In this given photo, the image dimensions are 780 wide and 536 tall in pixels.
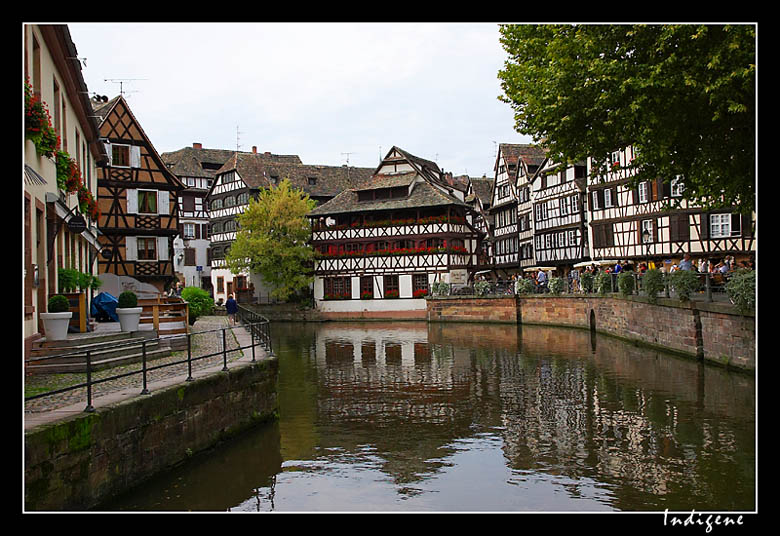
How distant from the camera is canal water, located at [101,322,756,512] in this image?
10.3 metres

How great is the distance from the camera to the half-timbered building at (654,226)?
4000cm

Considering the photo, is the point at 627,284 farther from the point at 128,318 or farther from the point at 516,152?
the point at 516,152

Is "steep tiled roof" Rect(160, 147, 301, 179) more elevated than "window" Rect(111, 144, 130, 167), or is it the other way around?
"steep tiled roof" Rect(160, 147, 301, 179)

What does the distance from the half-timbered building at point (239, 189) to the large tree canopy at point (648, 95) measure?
4990cm

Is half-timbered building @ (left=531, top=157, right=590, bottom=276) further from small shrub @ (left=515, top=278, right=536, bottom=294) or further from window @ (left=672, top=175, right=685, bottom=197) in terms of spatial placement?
window @ (left=672, top=175, right=685, bottom=197)

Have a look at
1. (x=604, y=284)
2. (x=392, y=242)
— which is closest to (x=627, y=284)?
(x=604, y=284)

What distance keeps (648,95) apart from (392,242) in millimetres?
41603

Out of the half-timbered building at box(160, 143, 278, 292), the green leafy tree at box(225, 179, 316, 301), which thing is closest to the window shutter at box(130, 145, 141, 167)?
the green leafy tree at box(225, 179, 316, 301)

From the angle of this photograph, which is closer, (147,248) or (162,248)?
(147,248)

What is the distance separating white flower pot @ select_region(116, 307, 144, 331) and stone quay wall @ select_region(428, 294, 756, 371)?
49.2ft

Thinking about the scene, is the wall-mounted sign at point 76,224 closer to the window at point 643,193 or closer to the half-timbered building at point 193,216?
the window at point 643,193

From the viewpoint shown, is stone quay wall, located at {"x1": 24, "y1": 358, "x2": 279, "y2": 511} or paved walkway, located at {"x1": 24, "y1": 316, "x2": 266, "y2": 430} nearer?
stone quay wall, located at {"x1": 24, "y1": 358, "x2": 279, "y2": 511}

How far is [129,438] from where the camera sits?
1017 cm
